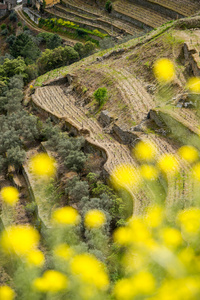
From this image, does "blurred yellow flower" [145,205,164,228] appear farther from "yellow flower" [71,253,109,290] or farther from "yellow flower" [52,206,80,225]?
"yellow flower" [52,206,80,225]

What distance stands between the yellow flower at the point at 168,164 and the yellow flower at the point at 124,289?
795cm

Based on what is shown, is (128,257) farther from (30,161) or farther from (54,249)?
(30,161)

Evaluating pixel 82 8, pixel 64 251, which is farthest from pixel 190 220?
pixel 82 8

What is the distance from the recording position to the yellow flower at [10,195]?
30602mm

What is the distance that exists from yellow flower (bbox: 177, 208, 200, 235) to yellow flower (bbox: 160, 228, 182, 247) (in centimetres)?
52

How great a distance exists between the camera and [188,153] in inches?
1081

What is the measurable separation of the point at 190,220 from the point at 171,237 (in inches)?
55.4

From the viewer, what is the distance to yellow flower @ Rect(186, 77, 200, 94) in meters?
31.3

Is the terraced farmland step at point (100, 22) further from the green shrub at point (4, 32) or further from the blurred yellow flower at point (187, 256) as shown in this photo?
the blurred yellow flower at point (187, 256)

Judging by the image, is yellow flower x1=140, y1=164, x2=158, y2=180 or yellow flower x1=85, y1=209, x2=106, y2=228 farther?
yellow flower x1=140, y1=164, x2=158, y2=180

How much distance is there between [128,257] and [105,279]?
72.1 inches

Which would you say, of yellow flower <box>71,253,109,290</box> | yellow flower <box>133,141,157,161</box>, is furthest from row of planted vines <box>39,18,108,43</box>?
yellow flower <box>71,253,109,290</box>

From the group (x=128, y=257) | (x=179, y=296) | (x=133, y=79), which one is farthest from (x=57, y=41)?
(x=179, y=296)

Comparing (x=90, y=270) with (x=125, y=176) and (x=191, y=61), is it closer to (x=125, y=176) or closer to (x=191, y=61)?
(x=125, y=176)
